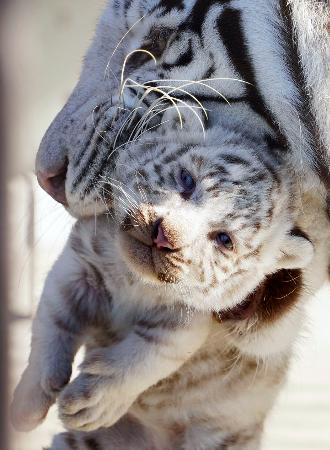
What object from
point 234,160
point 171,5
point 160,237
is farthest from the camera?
point 171,5

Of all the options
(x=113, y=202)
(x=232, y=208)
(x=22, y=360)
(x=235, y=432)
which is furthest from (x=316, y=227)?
(x=22, y=360)

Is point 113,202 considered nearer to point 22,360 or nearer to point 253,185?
point 253,185

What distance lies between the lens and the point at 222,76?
4.68 feet

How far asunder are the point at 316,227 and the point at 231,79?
253 millimetres

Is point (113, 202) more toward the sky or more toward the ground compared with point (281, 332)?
more toward the sky

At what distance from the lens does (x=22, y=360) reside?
2.34 m

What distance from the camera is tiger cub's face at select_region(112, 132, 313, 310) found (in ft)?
4.20

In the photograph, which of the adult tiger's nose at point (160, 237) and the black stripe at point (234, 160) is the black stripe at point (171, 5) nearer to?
the black stripe at point (234, 160)

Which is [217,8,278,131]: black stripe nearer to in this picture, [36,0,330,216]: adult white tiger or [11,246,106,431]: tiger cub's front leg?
[36,0,330,216]: adult white tiger

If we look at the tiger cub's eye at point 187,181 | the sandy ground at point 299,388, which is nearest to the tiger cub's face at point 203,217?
the tiger cub's eye at point 187,181

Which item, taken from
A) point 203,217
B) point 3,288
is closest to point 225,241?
point 203,217

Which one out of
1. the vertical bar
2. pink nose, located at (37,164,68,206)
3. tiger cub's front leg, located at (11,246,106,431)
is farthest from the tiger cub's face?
the vertical bar

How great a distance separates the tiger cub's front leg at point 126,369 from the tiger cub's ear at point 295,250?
0.56 ft

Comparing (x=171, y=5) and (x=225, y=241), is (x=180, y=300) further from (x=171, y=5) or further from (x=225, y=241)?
(x=171, y=5)
